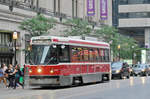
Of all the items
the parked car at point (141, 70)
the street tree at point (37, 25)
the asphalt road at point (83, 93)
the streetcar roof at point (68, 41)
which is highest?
the street tree at point (37, 25)

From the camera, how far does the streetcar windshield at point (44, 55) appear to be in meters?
24.5

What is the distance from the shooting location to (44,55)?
24.5 metres

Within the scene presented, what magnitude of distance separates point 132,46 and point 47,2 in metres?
23.9

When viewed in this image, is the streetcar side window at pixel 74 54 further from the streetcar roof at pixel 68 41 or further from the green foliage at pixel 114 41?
the green foliage at pixel 114 41

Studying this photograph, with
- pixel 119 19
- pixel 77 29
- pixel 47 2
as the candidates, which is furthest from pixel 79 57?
pixel 119 19

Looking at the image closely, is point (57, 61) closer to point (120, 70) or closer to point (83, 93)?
point (83, 93)

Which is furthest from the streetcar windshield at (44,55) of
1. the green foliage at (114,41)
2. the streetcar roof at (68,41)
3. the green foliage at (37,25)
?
the green foliage at (114,41)

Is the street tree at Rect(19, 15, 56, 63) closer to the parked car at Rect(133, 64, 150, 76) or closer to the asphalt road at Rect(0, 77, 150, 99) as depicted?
the asphalt road at Rect(0, 77, 150, 99)

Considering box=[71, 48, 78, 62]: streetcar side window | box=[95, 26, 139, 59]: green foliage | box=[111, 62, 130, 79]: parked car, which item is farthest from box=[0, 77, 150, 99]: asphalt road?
box=[95, 26, 139, 59]: green foliage

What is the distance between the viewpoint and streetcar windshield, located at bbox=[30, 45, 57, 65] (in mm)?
24453

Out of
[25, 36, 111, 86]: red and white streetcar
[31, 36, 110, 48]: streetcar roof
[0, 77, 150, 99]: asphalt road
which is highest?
[31, 36, 110, 48]: streetcar roof

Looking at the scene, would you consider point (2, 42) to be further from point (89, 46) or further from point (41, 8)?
point (89, 46)

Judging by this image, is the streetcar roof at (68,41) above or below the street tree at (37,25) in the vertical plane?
below

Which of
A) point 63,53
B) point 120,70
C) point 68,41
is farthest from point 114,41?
point 63,53
